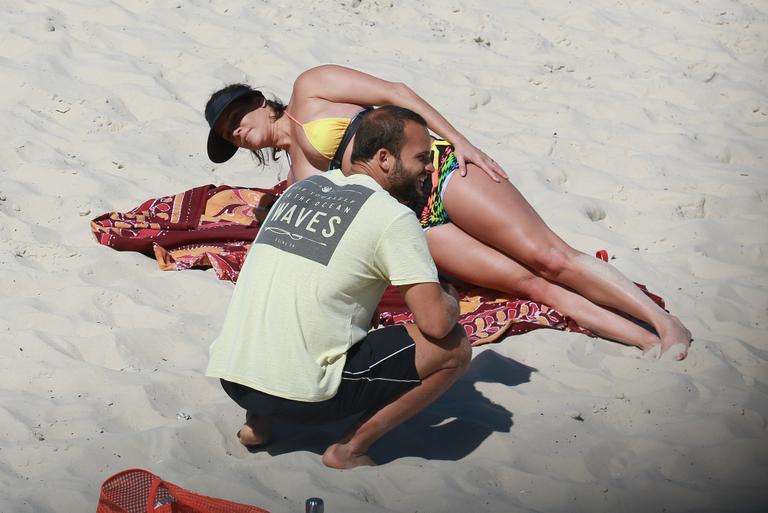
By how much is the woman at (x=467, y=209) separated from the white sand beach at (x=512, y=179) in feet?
0.61

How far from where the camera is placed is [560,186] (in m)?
5.50

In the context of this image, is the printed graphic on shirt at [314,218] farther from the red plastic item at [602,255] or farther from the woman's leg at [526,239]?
the red plastic item at [602,255]

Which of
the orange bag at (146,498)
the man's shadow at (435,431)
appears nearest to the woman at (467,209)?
the man's shadow at (435,431)

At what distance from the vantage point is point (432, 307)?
119 inches

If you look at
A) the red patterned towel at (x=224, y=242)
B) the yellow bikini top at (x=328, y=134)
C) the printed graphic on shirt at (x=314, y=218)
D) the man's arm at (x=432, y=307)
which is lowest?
the red patterned towel at (x=224, y=242)

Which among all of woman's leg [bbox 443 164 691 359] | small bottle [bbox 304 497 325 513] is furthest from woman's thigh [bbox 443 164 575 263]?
small bottle [bbox 304 497 325 513]

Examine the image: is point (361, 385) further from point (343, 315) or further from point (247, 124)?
point (247, 124)

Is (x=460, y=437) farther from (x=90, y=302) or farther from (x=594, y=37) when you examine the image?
(x=594, y=37)

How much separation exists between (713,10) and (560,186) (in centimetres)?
282

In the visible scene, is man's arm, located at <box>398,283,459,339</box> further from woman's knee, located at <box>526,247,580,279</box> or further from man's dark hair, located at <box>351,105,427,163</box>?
woman's knee, located at <box>526,247,580,279</box>

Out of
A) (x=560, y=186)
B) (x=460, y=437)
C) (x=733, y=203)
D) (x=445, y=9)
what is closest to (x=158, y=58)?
(x=445, y=9)

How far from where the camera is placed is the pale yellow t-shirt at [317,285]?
9.74ft

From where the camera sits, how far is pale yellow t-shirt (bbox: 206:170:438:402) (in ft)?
9.74

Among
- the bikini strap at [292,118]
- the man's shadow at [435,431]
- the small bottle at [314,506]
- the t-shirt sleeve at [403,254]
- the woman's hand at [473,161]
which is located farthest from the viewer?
the bikini strap at [292,118]
